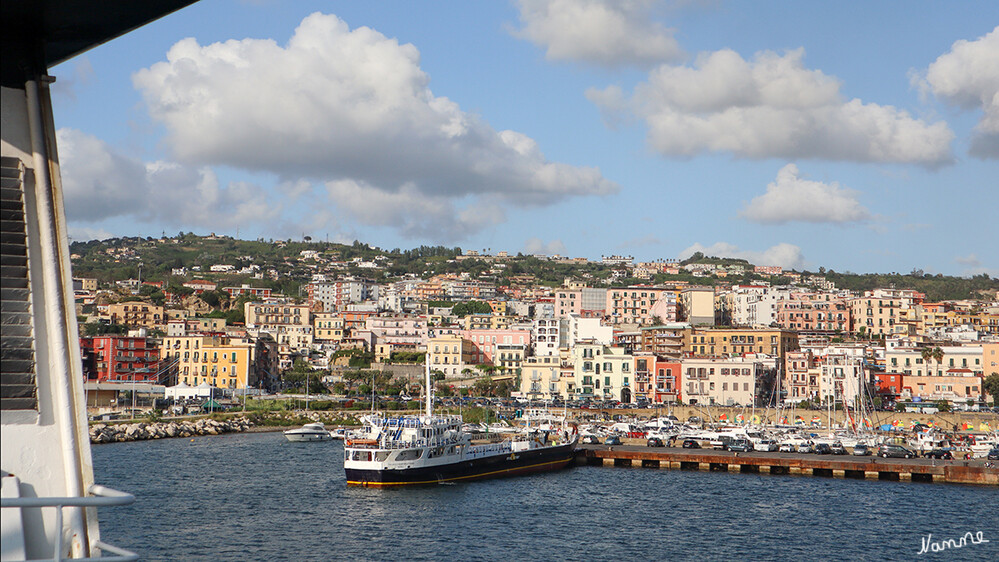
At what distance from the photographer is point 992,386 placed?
71625 mm

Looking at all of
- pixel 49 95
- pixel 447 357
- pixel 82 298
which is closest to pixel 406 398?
pixel 447 357

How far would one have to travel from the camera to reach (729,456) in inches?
1718

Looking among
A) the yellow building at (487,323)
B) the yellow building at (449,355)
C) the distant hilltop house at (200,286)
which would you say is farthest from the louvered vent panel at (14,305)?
the distant hilltop house at (200,286)

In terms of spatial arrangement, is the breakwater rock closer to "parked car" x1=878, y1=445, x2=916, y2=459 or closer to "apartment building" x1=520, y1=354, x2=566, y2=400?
"apartment building" x1=520, y1=354, x2=566, y2=400

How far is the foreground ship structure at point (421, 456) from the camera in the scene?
35062 millimetres

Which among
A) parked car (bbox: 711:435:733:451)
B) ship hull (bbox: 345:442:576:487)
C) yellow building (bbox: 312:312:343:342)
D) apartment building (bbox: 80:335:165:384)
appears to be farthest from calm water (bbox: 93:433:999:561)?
yellow building (bbox: 312:312:343:342)

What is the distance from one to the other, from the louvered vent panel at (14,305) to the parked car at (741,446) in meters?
43.1

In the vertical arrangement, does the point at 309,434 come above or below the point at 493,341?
below

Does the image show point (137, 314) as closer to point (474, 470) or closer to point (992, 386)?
point (474, 470)

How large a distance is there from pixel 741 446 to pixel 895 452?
23.4ft

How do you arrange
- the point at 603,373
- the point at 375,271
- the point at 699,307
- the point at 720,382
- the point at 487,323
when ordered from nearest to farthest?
the point at 720,382, the point at 603,373, the point at 487,323, the point at 699,307, the point at 375,271

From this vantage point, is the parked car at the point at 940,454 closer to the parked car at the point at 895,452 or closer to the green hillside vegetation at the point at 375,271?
the parked car at the point at 895,452

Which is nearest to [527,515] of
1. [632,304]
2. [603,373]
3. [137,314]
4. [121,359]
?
[603,373]

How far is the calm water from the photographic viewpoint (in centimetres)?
2427
